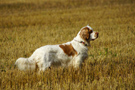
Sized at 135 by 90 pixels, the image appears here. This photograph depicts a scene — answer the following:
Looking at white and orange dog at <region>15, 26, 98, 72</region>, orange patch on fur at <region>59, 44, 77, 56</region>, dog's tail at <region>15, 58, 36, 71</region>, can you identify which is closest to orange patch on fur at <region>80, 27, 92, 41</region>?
white and orange dog at <region>15, 26, 98, 72</region>

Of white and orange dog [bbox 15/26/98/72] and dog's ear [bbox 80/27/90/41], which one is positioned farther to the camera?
dog's ear [bbox 80/27/90/41]

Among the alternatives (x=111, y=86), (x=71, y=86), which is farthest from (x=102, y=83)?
Result: (x=71, y=86)

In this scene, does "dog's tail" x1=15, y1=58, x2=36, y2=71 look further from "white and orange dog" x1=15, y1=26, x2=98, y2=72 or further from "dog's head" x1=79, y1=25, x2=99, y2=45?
"dog's head" x1=79, y1=25, x2=99, y2=45

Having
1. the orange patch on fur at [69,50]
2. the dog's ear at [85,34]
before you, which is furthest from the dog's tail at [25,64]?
the dog's ear at [85,34]

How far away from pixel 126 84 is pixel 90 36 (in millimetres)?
1548

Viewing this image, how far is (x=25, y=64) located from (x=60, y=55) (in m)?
0.88

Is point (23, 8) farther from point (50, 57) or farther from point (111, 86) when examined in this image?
point (111, 86)

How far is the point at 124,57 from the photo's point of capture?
18.4ft

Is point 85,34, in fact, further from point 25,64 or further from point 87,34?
point 25,64

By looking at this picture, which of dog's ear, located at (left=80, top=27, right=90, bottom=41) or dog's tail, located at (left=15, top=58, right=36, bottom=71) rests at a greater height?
Result: dog's ear, located at (left=80, top=27, right=90, bottom=41)

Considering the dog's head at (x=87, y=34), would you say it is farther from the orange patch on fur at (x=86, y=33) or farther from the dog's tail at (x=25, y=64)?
the dog's tail at (x=25, y=64)

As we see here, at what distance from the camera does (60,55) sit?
4457mm

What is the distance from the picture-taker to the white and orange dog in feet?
13.8

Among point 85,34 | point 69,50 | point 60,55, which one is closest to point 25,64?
point 60,55
